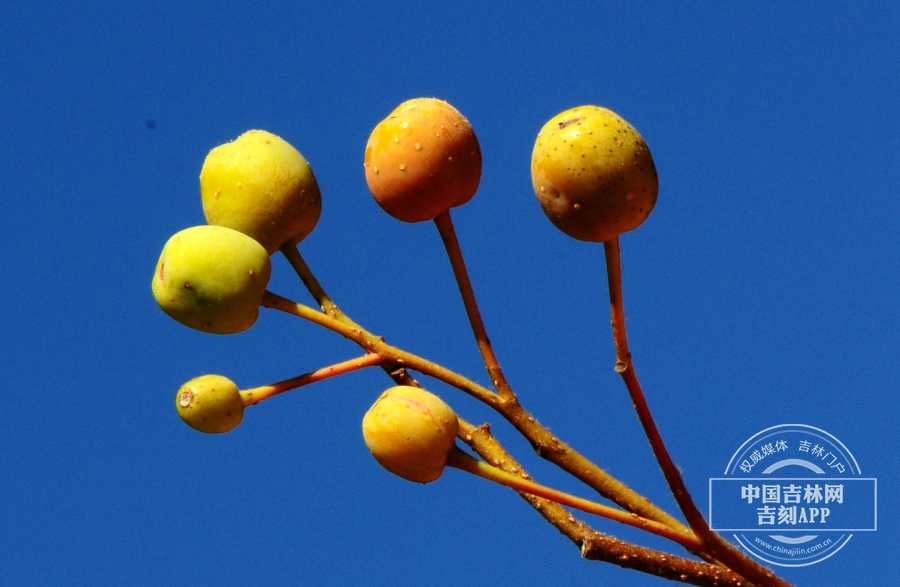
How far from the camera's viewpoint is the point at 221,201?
2.72m

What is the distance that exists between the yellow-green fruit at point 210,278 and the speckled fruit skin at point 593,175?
706 millimetres

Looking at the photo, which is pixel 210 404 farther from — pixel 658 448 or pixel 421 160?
pixel 658 448

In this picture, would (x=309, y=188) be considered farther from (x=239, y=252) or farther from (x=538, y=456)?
(x=538, y=456)

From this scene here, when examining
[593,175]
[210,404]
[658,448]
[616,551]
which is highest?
[593,175]

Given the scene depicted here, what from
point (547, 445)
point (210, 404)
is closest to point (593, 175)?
point (547, 445)

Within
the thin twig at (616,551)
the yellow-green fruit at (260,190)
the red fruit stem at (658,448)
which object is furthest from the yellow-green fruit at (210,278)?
the red fruit stem at (658,448)

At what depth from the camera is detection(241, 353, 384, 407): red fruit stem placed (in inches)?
102

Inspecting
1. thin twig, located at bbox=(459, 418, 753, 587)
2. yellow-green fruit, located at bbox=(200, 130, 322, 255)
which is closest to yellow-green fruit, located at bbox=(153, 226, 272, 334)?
yellow-green fruit, located at bbox=(200, 130, 322, 255)

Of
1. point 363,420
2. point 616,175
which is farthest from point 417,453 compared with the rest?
point 616,175

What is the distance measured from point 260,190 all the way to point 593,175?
85cm

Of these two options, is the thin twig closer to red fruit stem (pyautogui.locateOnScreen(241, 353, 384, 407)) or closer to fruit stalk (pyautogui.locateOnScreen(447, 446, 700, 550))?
fruit stalk (pyautogui.locateOnScreen(447, 446, 700, 550))

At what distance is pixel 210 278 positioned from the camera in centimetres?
251

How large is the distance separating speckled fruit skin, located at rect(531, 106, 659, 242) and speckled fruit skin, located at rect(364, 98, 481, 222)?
21cm

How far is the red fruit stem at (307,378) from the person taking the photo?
2586 millimetres
